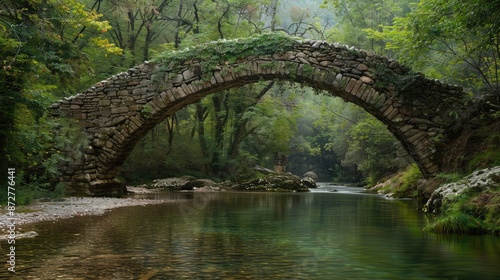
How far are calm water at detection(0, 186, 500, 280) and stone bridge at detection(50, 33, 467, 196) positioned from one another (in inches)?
176

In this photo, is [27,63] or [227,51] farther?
[227,51]

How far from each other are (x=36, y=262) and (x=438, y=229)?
181 inches

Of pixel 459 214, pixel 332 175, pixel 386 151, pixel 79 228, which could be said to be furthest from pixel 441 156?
pixel 332 175

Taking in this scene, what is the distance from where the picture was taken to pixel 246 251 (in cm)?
450

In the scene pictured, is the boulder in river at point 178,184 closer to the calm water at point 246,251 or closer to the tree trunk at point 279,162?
the calm water at point 246,251

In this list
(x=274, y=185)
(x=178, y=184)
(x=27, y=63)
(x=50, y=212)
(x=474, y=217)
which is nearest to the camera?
(x=474, y=217)

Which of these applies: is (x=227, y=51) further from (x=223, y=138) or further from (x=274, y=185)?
(x=223, y=138)

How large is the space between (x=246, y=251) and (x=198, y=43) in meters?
17.2

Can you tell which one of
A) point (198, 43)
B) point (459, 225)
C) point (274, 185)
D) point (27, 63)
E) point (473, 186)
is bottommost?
point (459, 225)

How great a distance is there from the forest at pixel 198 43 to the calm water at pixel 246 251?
3.09 metres

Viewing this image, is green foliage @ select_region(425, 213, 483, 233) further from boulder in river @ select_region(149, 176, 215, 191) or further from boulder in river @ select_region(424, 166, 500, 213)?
boulder in river @ select_region(149, 176, 215, 191)

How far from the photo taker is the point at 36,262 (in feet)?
12.3

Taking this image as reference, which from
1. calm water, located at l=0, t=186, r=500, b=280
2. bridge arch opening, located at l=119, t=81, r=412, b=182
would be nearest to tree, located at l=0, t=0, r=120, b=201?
calm water, located at l=0, t=186, r=500, b=280

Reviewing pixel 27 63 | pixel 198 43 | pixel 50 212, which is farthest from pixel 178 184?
pixel 27 63
